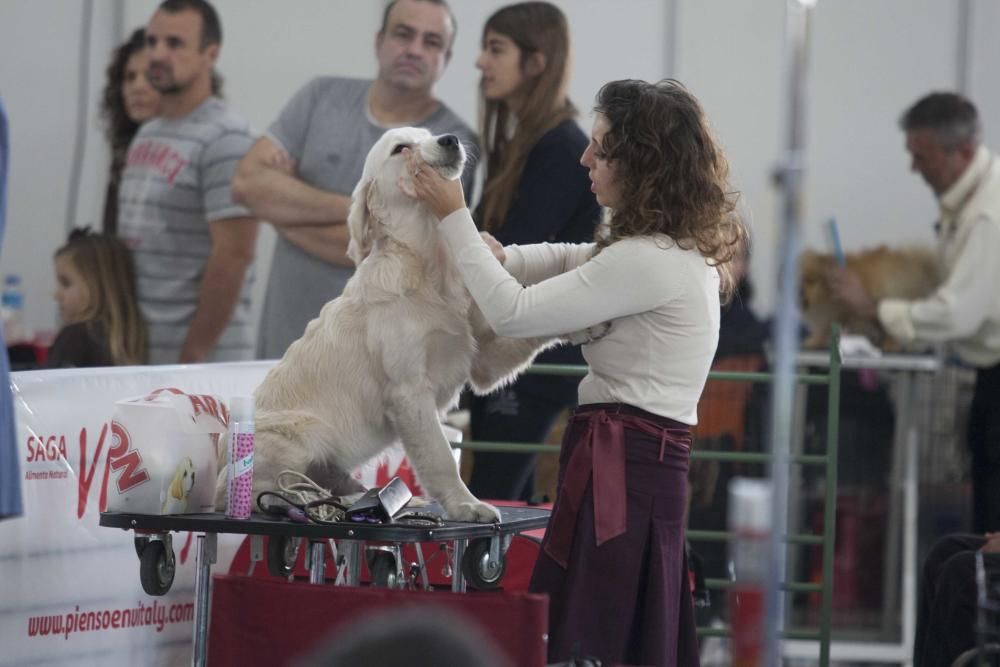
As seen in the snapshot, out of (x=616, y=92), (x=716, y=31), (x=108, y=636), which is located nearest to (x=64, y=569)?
(x=108, y=636)

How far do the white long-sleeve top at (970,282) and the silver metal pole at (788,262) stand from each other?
3330 millimetres

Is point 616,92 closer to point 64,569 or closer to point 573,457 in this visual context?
point 573,457

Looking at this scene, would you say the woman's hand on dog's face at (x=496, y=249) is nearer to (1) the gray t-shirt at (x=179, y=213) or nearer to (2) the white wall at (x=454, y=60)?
(2) the white wall at (x=454, y=60)

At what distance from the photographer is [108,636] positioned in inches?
136

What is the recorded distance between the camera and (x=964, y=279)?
510 centimetres

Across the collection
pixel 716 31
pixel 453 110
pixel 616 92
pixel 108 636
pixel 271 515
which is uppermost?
pixel 716 31

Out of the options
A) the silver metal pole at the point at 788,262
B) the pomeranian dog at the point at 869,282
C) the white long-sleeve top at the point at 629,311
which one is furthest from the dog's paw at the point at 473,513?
the pomeranian dog at the point at 869,282

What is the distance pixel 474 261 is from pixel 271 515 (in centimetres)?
61

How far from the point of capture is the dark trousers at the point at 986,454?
4.57 meters

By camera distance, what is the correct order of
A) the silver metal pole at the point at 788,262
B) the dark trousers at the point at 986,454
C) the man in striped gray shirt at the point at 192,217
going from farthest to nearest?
the man in striped gray shirt at the point at 192,217
the dark trousers at the point at 986,454
the silver metal pole at the point at 788,262

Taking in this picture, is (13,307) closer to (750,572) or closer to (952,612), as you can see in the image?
(952,612)

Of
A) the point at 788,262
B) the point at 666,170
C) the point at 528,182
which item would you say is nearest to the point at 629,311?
the point at 666,170

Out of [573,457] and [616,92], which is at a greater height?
[616,92]

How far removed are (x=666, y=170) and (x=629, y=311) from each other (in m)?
0.27
